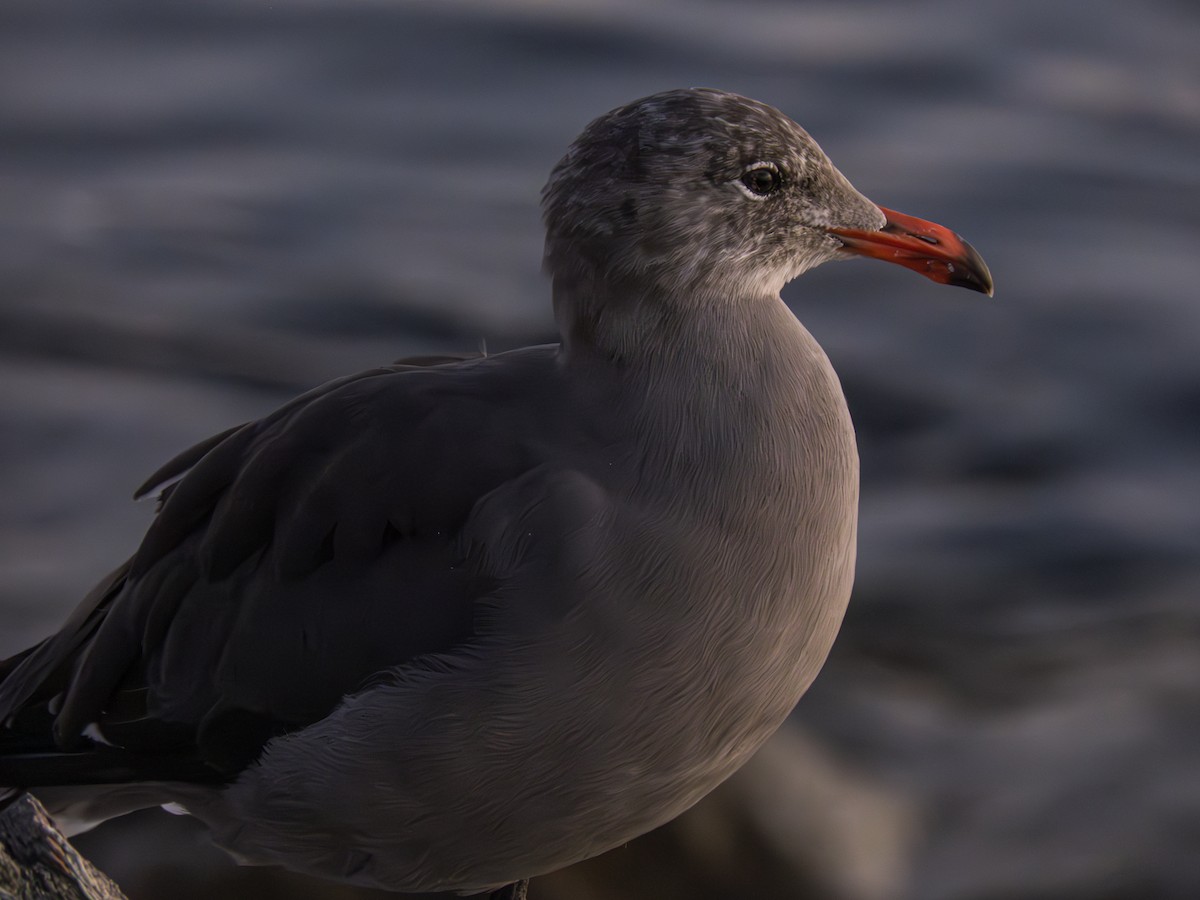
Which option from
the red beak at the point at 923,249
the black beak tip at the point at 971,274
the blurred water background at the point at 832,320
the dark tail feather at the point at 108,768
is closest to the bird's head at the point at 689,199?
the red beak at the point at 923,249

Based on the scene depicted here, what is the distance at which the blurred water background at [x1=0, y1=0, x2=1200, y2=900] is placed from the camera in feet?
16.4

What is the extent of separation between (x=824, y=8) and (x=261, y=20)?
3091mm

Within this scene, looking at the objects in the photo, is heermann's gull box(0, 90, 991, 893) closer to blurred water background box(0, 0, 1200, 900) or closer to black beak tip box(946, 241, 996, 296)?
black beak tip box(946, 241, 996, 296)

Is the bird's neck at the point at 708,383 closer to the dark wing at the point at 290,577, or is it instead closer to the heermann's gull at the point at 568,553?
the heermann's gull at the point at 568,553

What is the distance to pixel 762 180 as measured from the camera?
3.58 metres

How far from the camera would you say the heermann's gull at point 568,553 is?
11.3ft

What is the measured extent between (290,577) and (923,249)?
1.62 m

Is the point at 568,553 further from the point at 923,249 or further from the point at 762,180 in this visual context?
the point at 923,249

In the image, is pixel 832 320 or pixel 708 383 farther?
pixel 832 320

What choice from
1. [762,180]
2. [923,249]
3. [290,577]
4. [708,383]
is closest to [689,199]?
[762,180]

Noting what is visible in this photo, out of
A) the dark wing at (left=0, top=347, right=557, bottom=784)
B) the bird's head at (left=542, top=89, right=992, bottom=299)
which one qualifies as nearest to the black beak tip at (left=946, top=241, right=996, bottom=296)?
the bird's head at (left=542, top=89, right=992, bottom=299)

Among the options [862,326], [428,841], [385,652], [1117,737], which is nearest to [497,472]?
[385,652]

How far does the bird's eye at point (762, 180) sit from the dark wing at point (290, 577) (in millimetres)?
599

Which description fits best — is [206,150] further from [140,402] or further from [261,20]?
[140,402]
